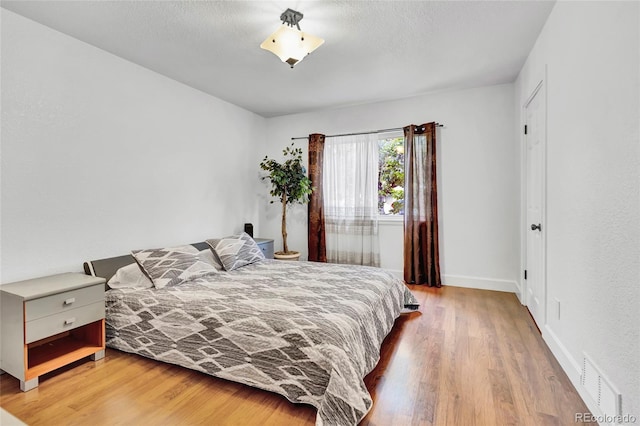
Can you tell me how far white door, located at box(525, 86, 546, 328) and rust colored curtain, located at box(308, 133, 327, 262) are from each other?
2625 millimetres

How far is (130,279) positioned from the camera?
8.84 ft

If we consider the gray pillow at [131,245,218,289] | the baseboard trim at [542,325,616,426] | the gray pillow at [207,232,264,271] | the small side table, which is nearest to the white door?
the baseboard trim at [542,325,616,426]

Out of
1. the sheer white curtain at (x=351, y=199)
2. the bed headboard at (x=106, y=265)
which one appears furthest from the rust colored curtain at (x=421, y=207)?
the bed headboard at (x=106, y=265)

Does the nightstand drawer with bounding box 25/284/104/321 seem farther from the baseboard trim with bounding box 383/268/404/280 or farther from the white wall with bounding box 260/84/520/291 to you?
the white wall with bounding box 260/84/520/291

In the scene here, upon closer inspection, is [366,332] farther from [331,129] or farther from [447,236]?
[331,129]

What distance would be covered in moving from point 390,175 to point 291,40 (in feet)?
8.82

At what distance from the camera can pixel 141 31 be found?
2529mm

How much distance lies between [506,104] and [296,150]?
294 cm

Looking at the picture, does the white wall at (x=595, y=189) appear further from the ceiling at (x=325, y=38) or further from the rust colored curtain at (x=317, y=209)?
the rust colored curtain at (x=317, y=209)

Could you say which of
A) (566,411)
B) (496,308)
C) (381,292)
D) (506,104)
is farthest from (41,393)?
(506,104)

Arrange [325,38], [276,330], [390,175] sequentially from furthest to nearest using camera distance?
[390,175], [325,38], [276,330]

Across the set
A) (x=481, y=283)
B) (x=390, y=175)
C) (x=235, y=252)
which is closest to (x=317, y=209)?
(x=390, y=175)

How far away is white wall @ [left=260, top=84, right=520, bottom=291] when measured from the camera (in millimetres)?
3764

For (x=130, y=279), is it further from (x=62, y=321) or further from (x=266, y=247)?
(x=266, y=247)
